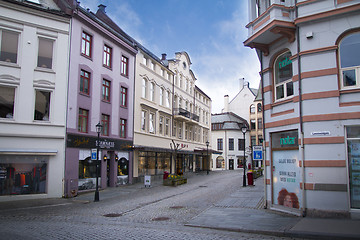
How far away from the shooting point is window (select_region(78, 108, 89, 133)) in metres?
21.7

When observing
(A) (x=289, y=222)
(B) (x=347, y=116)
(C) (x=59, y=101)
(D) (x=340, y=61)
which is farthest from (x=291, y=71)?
(C) (x=59, y=101)

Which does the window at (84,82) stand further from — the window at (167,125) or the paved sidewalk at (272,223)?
the window at (167,125)

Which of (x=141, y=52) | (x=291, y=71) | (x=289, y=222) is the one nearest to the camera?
(x=289, y=222)

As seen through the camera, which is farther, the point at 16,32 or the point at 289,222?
the point at 16,32

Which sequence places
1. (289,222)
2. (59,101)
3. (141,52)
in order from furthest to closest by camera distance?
(141,52)
(59,101)
(289,222)

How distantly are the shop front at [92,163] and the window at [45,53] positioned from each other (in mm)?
4644

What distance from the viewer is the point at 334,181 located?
10367mm

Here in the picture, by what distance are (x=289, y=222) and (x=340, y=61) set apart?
5641 millimetres

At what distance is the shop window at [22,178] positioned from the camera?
17.7 meters

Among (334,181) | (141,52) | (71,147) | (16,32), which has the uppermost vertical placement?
(141,52)

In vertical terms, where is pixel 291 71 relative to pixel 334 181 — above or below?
above

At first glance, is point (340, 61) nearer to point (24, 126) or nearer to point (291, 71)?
point (291, 71)

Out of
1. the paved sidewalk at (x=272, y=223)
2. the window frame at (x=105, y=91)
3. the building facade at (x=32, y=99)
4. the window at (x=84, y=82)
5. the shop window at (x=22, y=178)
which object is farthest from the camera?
the window frame at (x=105, y=91)

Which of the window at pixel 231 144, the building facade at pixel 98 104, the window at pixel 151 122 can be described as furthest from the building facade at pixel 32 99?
the window at pixel 231 144
